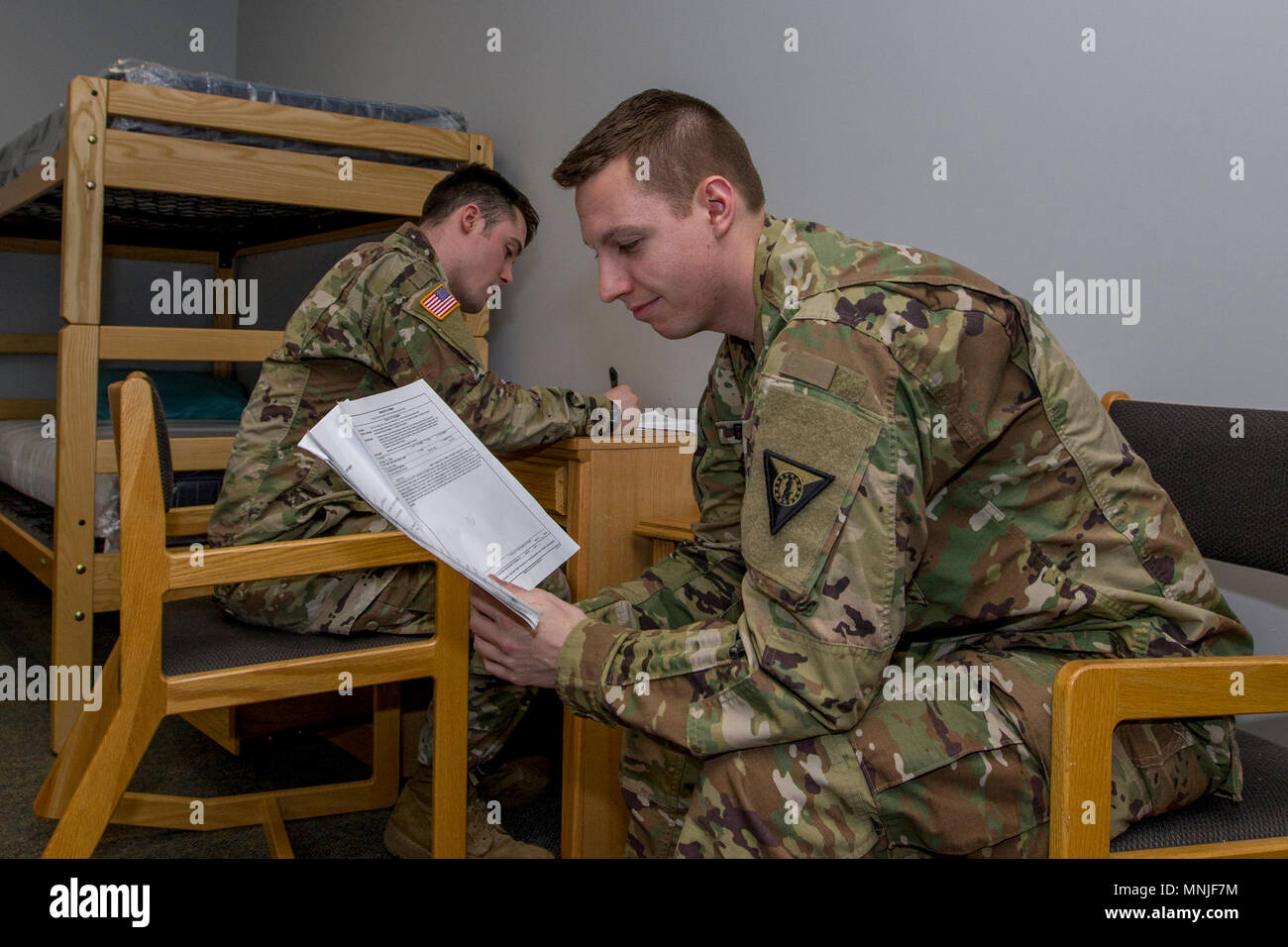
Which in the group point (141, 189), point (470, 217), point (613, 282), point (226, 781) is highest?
point (141, 189)

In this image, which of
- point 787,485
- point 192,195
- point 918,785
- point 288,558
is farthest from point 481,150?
point 918,785

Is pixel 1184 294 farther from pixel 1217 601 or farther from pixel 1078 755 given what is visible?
pixel 1078 755

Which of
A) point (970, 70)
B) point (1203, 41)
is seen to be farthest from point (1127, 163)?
point (970, 70)

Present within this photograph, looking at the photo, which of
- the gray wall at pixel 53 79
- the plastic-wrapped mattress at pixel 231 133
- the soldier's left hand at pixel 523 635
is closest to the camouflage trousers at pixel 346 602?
the soldier's left hand at pixel 523 635

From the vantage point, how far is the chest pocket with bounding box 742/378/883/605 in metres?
0.83

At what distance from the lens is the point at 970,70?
1.63m

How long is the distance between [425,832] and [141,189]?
60.6 inches

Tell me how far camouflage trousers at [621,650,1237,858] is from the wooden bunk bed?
1.57 meters

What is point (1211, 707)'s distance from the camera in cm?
81

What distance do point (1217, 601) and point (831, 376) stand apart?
47 centimetres

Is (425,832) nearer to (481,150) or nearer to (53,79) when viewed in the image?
(481,150)

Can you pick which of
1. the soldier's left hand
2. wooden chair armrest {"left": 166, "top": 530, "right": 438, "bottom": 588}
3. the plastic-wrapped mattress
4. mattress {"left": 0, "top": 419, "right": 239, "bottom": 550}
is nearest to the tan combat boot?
wooden chair armrest {"left": 166, "top": 530, "right": 438, "bottom": 588}

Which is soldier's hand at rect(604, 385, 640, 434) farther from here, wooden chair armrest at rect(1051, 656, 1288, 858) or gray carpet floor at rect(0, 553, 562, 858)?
wooden chair armrest at rect(1051, 656, 1288, 858)

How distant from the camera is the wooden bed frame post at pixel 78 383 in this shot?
212cm
